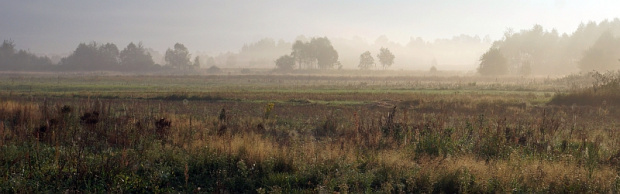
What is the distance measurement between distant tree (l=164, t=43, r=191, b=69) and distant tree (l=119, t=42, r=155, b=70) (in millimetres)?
6624

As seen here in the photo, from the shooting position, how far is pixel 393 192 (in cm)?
768

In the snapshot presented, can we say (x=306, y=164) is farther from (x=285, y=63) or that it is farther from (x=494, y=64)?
(x=285, y=63)

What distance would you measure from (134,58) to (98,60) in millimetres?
11344

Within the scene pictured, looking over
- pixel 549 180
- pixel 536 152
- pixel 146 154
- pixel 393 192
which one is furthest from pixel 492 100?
pixel 146 154

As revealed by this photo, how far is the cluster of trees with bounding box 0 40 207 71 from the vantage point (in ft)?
433

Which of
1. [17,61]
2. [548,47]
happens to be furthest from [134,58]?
[548,47]

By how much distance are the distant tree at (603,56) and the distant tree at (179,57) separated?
376 feet

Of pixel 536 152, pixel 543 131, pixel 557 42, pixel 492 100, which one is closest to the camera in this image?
pixel 536 152

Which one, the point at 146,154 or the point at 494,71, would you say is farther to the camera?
the point at 494,71

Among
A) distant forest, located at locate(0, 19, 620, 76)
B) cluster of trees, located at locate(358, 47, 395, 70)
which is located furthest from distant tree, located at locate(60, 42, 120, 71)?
cluster of trees, located at locate(358, 47, 395, 70)

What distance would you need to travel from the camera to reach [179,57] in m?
141

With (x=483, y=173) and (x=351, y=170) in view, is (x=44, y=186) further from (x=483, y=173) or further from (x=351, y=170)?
(x=483, y=173)

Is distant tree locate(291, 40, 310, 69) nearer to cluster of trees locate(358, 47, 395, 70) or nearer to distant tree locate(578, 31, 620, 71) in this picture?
cluster of trees locate(358, 47, 395, 70)

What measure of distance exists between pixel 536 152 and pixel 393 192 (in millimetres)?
5484
